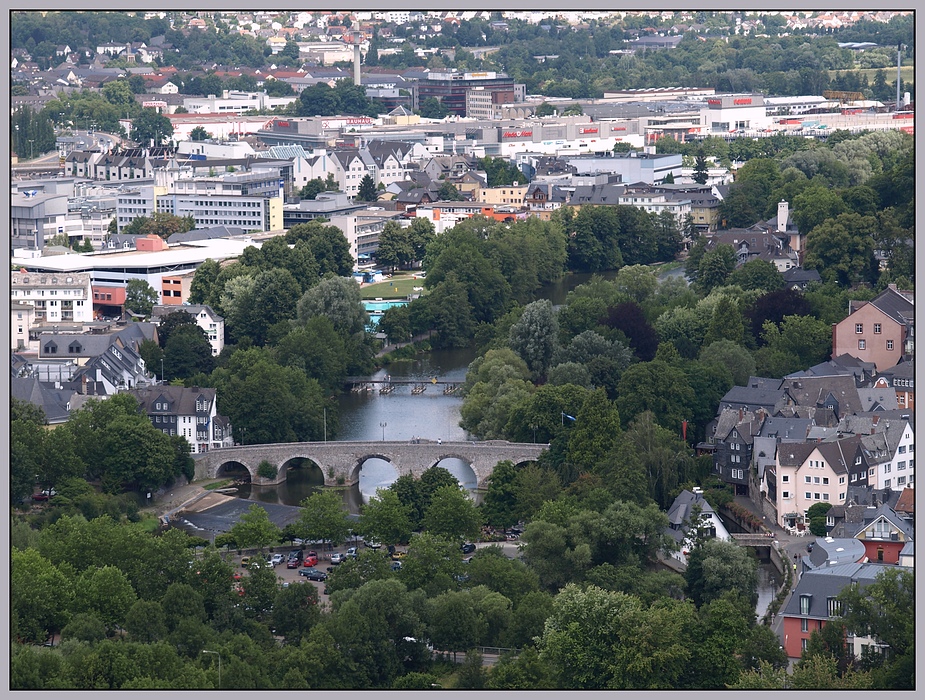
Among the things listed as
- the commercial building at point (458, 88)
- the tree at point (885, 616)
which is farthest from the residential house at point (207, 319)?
the commercial building at point (458, 88)

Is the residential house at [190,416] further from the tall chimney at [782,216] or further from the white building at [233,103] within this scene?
the white building at [233,103]

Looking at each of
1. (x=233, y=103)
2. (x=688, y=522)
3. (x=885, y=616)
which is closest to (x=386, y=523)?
(x=688, y=522)

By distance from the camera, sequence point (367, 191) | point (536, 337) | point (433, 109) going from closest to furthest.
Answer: point (536, 337)
point (367, 191)
point (433, 109)

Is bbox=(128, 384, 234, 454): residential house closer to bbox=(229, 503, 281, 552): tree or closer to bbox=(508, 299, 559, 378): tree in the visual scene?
bbox=(229, 503, 281, 552): tree

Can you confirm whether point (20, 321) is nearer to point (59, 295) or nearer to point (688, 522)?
point (59, 295)

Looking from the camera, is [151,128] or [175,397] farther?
[151,128]

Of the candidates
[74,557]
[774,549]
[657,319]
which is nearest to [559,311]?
[657,319]

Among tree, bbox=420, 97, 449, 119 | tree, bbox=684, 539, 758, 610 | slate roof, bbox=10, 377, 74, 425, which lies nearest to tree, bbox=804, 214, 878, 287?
slate roof, bbox=10, 377, 74, 425
